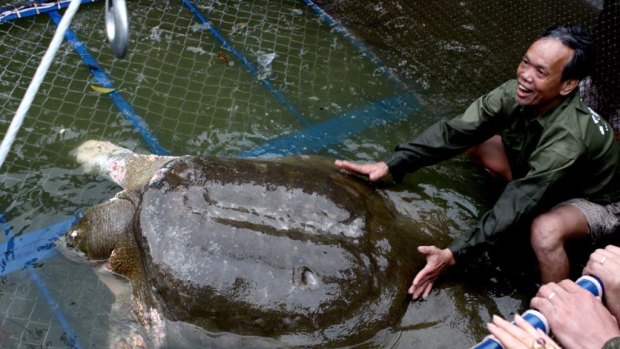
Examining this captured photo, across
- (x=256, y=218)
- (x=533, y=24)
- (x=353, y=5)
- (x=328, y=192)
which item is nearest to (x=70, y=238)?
(x=256, y=218)

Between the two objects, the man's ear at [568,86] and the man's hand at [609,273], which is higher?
the man's ear at [568,86]

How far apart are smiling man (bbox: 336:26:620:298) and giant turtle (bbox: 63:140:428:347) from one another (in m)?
0.26

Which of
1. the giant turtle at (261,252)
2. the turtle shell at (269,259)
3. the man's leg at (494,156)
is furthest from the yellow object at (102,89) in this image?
the man's leg at (494,156)

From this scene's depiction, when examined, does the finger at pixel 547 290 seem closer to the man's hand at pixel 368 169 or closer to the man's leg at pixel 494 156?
the man's hand at pixel 368 169

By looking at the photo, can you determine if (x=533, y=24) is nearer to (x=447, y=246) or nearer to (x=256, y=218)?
(x=447, y=246)

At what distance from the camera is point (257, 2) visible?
536cm

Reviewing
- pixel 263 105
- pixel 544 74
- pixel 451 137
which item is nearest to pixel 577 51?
pixel 544 74

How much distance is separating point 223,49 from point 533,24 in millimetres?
2566

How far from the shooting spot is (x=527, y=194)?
2934 mm

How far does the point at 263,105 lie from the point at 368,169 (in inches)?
53.7

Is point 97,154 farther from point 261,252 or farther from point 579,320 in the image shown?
point 579,320

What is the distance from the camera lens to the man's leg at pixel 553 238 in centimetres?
303

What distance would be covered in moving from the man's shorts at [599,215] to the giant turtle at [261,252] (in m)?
0.90

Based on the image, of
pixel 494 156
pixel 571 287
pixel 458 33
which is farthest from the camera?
pixel 458 33
